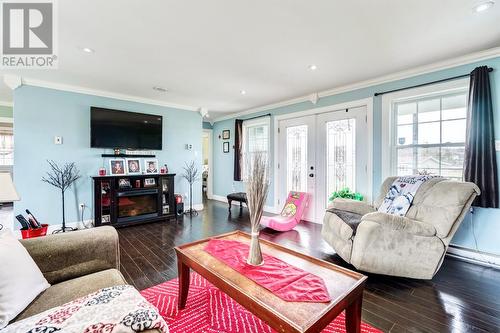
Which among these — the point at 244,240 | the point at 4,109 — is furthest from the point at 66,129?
the point at 244,240

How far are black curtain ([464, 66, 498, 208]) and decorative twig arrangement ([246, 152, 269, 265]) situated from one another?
2630mm

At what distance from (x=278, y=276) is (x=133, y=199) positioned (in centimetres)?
367

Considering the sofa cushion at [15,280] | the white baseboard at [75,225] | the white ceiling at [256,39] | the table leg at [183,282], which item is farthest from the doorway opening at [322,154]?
the sofa cushion at [15,280]

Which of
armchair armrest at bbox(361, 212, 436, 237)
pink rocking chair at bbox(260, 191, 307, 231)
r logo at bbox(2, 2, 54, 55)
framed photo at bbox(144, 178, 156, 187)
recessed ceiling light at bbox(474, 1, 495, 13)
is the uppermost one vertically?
r logo at bbox(2, 2, 54, 55)

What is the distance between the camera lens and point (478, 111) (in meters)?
2.56

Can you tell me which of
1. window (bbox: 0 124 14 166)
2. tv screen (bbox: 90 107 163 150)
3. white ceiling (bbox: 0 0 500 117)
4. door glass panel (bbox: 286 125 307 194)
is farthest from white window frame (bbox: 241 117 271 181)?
window (bbox: 0 124 14 166)

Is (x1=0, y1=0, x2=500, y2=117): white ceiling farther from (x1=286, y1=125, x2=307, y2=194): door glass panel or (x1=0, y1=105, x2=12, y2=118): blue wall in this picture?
(x1=0, y1=105, x2=12, y2=118): blue wall

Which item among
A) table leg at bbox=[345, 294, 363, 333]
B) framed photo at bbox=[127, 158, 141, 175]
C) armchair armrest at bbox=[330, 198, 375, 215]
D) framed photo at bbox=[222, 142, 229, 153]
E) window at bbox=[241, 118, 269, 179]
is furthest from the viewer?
framed photo at bbox=[222, 142, 229, 153]

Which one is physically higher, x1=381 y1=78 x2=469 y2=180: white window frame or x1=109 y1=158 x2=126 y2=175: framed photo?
x1=381 y1=78 x2=469 y2=180: white window frame

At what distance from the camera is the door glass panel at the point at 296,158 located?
453 cm

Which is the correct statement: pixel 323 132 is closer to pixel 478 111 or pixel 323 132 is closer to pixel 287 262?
pixel 478 111

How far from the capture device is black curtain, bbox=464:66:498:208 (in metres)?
2.50

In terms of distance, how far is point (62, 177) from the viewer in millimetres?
3611

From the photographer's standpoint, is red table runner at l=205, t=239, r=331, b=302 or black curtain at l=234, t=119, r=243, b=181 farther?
black curtain at l=234, t=119, r=243, b=181
